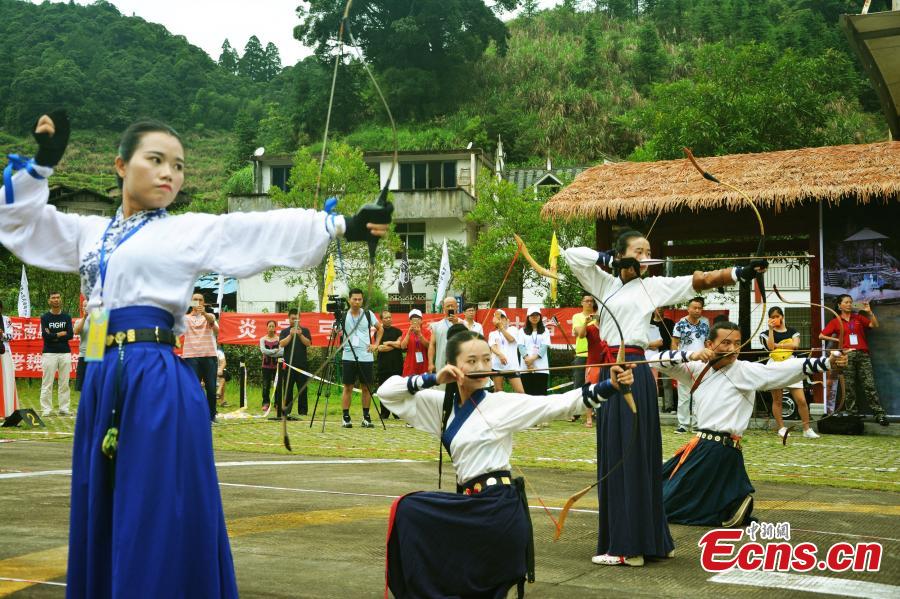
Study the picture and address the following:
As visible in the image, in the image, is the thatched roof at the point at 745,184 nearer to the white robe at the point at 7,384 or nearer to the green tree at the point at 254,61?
the white robe at the point at 7,384

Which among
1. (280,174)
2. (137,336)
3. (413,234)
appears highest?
(280,174)

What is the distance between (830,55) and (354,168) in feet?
51.7

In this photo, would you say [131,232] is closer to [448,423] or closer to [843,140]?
[448,423]

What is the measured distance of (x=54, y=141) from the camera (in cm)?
329

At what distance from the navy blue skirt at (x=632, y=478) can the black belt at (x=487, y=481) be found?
0.98 metres

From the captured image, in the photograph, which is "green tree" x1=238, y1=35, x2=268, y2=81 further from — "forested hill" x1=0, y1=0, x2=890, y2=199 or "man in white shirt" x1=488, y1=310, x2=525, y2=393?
"man in white shirt" x1=488, y1=310, x2=525, y2=393

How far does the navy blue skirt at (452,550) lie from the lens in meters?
4.26

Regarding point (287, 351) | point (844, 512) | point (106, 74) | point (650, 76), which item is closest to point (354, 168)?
point (287, 351)

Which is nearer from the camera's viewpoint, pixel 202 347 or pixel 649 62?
pixel 202 347

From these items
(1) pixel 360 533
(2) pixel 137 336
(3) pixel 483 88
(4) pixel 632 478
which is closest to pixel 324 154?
(2) pixel 137 336

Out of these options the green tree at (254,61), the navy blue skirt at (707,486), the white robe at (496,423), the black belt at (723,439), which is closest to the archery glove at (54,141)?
the white robe at (496,423)

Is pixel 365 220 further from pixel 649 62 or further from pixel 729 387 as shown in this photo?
pixel 649 62

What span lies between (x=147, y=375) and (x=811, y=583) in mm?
3401

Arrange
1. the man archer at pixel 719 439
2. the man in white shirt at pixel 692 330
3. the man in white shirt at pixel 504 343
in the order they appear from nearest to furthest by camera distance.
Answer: the man archer at pixel 719 439, the man in white shirt at pixel 692 330, the man in white shirt at pixel 504 343
